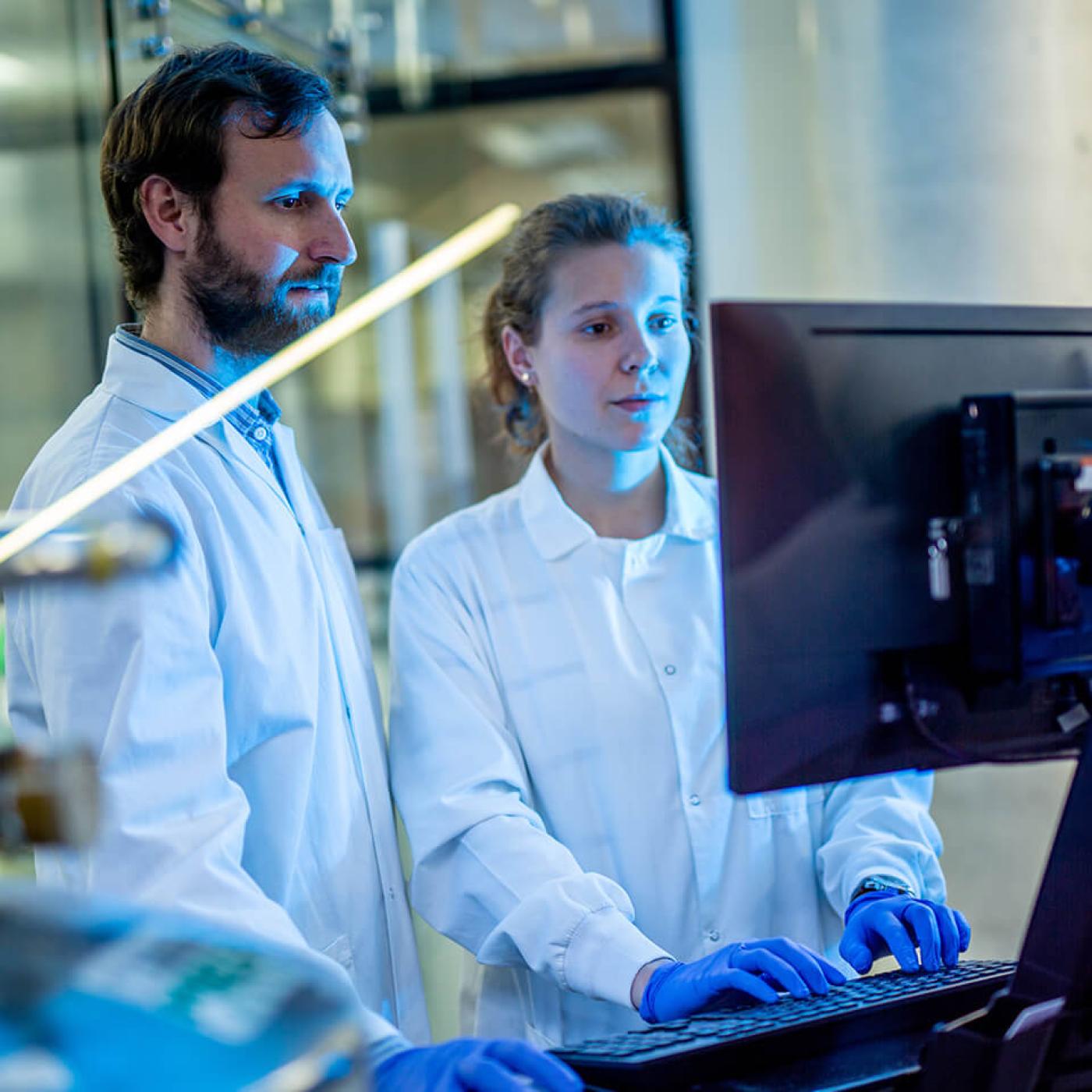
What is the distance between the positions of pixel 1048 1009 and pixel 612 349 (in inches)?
38.4

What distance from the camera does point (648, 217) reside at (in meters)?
1.74

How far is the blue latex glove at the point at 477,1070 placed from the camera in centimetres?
90

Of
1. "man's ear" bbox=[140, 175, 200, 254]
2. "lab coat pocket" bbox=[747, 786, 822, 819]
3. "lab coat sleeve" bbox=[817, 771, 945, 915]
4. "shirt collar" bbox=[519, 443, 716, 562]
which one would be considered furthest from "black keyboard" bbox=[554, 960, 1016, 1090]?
"man's ear" bbox=[140, 175, 200, 254]

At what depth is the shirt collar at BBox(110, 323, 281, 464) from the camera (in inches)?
52.0

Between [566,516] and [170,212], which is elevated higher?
[170,212]

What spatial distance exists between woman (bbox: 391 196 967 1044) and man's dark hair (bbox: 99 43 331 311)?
43 cm

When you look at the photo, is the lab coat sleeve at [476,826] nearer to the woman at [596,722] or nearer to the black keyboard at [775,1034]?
the woman at [596,722]

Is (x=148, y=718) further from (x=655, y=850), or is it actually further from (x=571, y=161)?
(x=571, y=161)

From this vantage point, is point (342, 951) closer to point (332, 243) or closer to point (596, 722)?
point (596, 722)

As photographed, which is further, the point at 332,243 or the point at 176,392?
the point at 332,243

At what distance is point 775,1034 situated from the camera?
980mm

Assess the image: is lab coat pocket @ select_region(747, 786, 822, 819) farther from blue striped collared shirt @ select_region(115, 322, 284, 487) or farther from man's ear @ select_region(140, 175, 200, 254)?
man's ear @ select_region(140, 175, 200, 254)

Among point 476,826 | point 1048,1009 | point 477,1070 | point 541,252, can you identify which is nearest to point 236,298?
point 541,252

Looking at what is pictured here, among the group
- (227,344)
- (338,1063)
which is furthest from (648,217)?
(338,1063)
